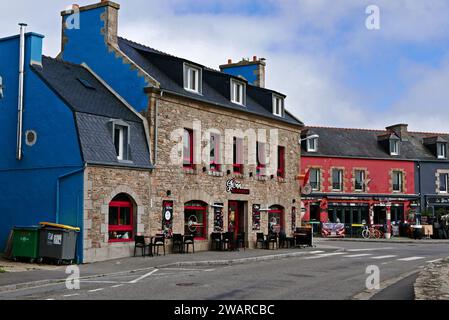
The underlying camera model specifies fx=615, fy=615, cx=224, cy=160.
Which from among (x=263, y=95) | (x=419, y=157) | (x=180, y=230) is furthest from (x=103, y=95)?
(x=419, y=157)

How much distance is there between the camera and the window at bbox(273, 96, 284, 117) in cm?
3020

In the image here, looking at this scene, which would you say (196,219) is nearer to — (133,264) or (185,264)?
(185,264)

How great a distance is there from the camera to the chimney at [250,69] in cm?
3316

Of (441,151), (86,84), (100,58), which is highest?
(100,58)

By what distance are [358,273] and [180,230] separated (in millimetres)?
8491

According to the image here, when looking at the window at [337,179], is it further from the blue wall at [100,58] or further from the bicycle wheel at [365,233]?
the blue wall at [100,58]

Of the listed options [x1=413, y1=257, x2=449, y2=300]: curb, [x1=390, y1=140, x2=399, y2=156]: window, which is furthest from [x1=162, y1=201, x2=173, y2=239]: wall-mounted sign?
[x1=390, y1=140, x2=399, y2=156]: window

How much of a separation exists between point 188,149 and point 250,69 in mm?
10482

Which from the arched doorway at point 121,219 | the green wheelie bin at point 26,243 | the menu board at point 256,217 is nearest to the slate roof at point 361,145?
the menu board at point 256,217

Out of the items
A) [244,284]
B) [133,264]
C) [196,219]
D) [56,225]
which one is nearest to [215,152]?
[196,219]

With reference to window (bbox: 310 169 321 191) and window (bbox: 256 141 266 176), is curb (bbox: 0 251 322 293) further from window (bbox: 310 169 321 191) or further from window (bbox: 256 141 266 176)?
window (bbox: 310 169 321 191)

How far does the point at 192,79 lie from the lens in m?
25.4

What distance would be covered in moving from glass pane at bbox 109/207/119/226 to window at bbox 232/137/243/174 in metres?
7.57

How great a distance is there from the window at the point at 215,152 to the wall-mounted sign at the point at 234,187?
2.79ft
